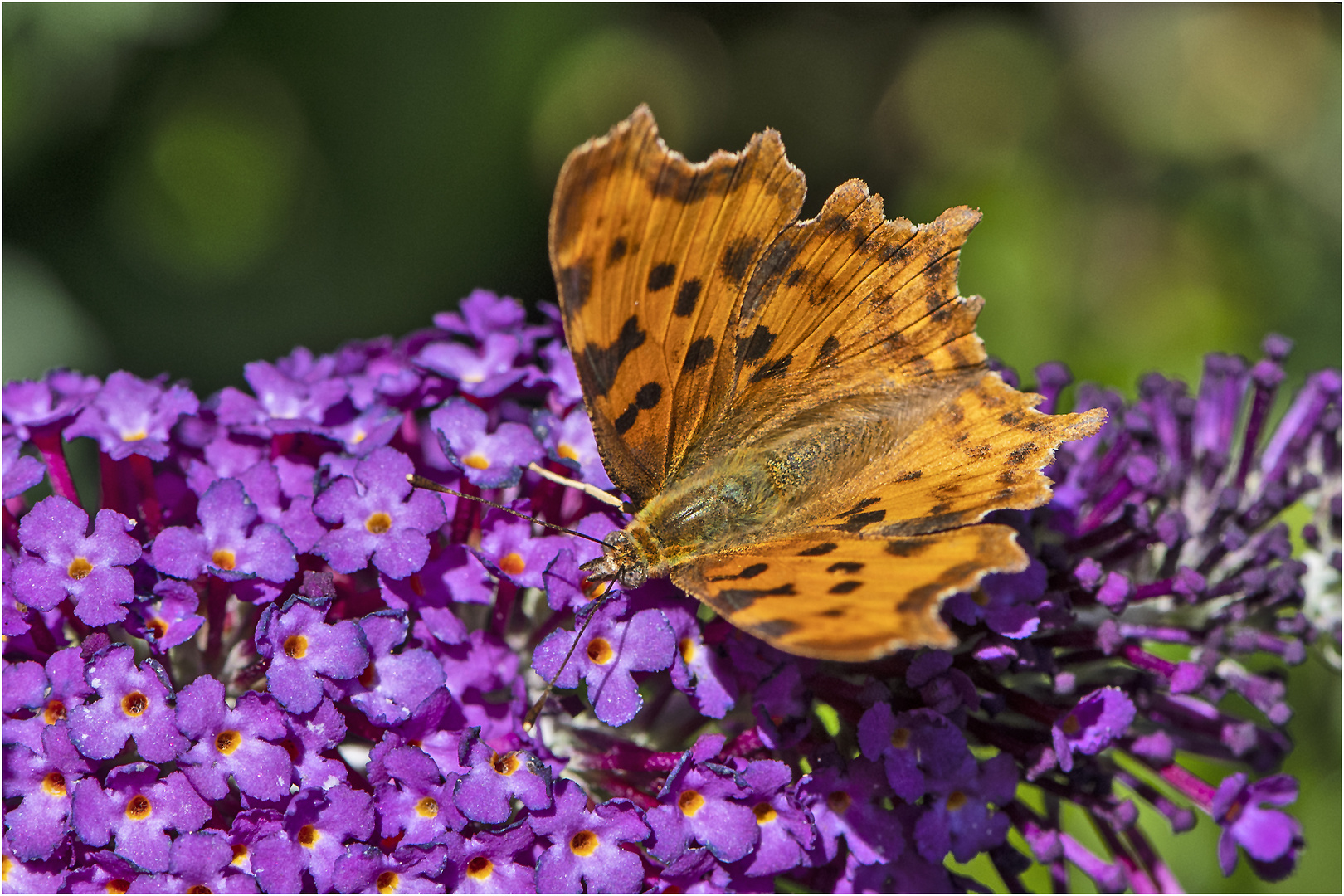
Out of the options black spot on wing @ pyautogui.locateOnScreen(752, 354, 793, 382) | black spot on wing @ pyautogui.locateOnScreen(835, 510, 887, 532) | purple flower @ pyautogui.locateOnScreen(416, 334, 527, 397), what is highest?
purple flower @ pyautogui.locateOnScreen(416, 334, 527, 397)

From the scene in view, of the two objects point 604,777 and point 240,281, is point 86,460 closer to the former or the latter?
point 240,281

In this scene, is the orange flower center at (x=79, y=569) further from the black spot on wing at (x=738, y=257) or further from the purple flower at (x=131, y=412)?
the black spot on wing at (x=738, y=257)

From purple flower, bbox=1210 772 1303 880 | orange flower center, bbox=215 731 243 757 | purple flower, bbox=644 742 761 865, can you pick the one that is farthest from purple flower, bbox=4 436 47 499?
purple flower, bbox=1210 772 1303 880

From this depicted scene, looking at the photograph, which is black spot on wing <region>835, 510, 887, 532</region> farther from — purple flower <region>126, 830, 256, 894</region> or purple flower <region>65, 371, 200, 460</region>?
purple flower <region>65, 371, 200, 460</region>

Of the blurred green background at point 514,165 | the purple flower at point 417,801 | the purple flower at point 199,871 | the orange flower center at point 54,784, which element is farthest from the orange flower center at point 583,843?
the blurred green background at point 514,165

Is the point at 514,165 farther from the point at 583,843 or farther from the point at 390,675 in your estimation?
the point at 583,843

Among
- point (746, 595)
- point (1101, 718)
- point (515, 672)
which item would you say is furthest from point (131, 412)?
point (1101, 718)
